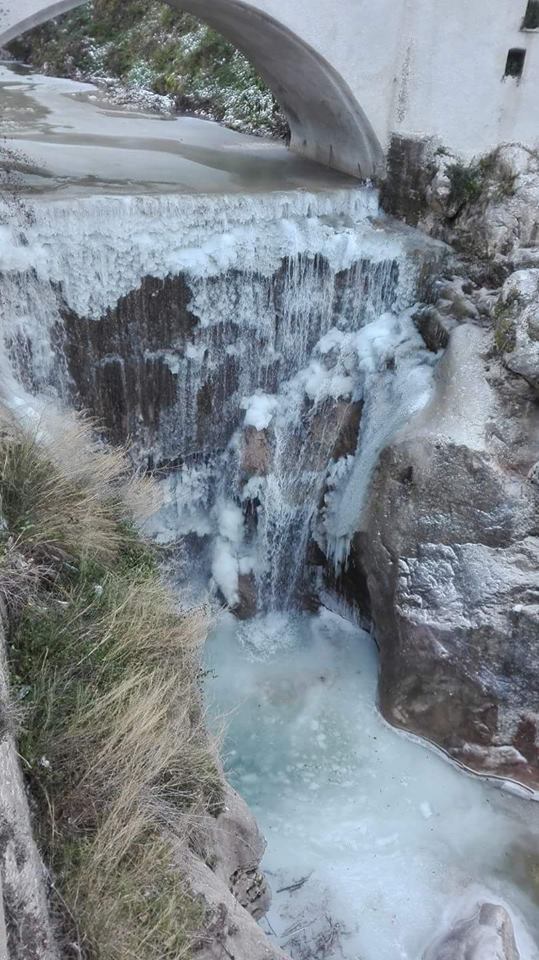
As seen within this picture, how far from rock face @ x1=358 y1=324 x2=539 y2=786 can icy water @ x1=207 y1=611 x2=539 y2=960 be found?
407 mm

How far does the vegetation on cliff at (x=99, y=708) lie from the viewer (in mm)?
3199

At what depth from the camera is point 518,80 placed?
8188mm

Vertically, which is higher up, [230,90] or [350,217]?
[230,90]

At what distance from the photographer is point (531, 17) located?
7.98m

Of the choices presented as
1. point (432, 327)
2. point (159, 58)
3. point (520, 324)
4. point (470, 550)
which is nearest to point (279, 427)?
point (432, 327)

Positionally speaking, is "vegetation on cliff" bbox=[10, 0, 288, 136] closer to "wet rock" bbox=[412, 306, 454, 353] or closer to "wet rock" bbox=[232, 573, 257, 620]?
"wet rock" bbox=[412, 306, 454, 353]

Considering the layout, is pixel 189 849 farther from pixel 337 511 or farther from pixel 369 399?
pixel 369 399

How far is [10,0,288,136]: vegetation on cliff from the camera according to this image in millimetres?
12562

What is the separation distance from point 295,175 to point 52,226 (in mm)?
3902

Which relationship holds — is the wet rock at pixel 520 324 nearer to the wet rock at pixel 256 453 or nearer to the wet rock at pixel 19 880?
the wet rock at pixel 256 453

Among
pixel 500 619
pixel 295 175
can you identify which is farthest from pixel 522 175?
pixel 500 619

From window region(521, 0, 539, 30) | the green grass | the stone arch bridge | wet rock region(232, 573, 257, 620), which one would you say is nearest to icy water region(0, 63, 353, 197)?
the stone arch bridge

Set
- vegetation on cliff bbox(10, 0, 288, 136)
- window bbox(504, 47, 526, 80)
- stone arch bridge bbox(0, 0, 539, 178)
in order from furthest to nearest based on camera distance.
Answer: vegetation on cliff bbox(10, 0, 288, 136), window bbox(504, 47, 526, 80), stone arch bridge bbox(0, 0, 539, 178)

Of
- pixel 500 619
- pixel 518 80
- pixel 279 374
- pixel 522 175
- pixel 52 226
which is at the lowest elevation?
pixel 500 619
